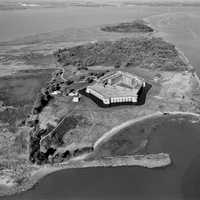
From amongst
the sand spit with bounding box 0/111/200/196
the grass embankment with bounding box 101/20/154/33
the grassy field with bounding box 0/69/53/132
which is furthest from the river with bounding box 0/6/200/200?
the grass embankment with bounding box 101/20/154/33

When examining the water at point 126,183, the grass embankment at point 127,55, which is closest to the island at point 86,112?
the grass embankment at point 127,55

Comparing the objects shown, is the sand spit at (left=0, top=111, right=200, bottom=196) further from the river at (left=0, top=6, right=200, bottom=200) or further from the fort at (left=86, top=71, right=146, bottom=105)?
the fort at (left=86, top=71, right=146, bottom=105)

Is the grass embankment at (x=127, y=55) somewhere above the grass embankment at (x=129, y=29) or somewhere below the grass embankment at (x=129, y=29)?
below

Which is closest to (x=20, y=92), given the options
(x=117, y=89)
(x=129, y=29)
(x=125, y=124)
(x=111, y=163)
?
(x=117, y=89)

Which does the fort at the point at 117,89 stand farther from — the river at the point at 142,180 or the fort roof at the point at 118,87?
the river at the point at 142,180

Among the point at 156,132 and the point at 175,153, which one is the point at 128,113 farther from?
the point at 175,153

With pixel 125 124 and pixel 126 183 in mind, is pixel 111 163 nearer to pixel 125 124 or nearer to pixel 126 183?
pixel 126 183

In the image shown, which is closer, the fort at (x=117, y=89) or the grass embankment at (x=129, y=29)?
the fort at (x=117, y=89)
